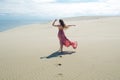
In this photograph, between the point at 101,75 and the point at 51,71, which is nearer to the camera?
the point at 101,75

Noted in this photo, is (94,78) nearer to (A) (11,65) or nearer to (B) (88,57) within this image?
(B) (88,57)

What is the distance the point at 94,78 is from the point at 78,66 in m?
1.54

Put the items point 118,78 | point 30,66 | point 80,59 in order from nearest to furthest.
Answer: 1. point 118,78
2. point 30,66
3. point 80,59

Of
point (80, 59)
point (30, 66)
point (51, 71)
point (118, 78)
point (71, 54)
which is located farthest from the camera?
point (71, 54)

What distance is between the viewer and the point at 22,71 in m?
9.45

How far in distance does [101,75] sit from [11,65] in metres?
3.99

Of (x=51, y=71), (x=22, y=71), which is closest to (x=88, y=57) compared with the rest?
(x=51, y=71)

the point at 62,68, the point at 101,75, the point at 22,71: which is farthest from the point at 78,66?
the point at 22,71

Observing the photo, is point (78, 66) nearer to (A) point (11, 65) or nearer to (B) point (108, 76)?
(B) point (108, 76)

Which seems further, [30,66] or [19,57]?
[19,57]

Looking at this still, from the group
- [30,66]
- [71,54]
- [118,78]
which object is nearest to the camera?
[118,78]

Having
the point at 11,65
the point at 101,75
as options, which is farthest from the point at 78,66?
the point at 11,65

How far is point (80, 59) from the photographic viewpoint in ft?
35.6

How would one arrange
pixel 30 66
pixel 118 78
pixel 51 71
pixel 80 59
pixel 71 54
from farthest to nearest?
pixel 71 54 < pixel 80 59 < pixel 30 66 < pixel 51 71 < pixel 118 78
